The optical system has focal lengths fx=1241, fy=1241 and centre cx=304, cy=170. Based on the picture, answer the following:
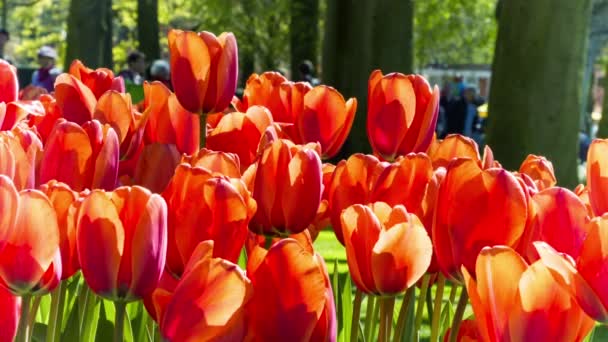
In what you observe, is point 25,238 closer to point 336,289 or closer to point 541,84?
point 336,289

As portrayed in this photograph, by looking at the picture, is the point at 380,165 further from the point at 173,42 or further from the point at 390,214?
the point at 173,42

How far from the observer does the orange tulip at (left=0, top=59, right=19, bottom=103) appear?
2189 mm

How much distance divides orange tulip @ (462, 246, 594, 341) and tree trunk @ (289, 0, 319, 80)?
72.0ft

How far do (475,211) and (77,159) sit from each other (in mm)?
567

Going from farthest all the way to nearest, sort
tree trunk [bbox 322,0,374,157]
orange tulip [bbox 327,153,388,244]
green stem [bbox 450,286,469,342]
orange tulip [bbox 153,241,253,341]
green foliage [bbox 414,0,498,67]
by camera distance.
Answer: green foliage [bbox 414,0,498,67]
tree trunk [bbox 322,0,374,157]
orange tulip [bbox 327,153,388,244]
green stem [bbox 450,286,469,342]
orange tulip [bbox 153,241,253,341]

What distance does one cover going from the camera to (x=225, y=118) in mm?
1983

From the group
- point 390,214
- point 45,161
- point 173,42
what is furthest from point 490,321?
point 173,42

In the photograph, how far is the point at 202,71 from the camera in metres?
2.06

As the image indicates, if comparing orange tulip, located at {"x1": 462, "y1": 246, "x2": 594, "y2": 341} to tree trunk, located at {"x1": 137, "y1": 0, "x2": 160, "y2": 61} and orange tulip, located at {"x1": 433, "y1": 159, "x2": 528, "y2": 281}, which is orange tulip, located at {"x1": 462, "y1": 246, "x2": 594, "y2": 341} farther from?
tree trunk, located at {"x1": 137, "y1": 0, "x2": 160, "y2": 61}

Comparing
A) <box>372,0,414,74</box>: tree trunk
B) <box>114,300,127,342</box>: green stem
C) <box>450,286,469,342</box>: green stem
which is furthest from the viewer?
<box>372,0,414,74</box>: tree trunk

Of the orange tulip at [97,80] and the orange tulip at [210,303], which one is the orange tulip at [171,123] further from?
the orange tulip at [210,303]

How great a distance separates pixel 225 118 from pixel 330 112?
239 mm

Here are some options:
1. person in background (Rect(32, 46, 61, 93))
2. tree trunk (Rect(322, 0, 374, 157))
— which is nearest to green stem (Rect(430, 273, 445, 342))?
person in background (Rect(32, 46, 61, 93))

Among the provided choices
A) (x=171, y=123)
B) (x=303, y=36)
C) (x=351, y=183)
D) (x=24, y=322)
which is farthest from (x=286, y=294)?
(x=303, y=36)
